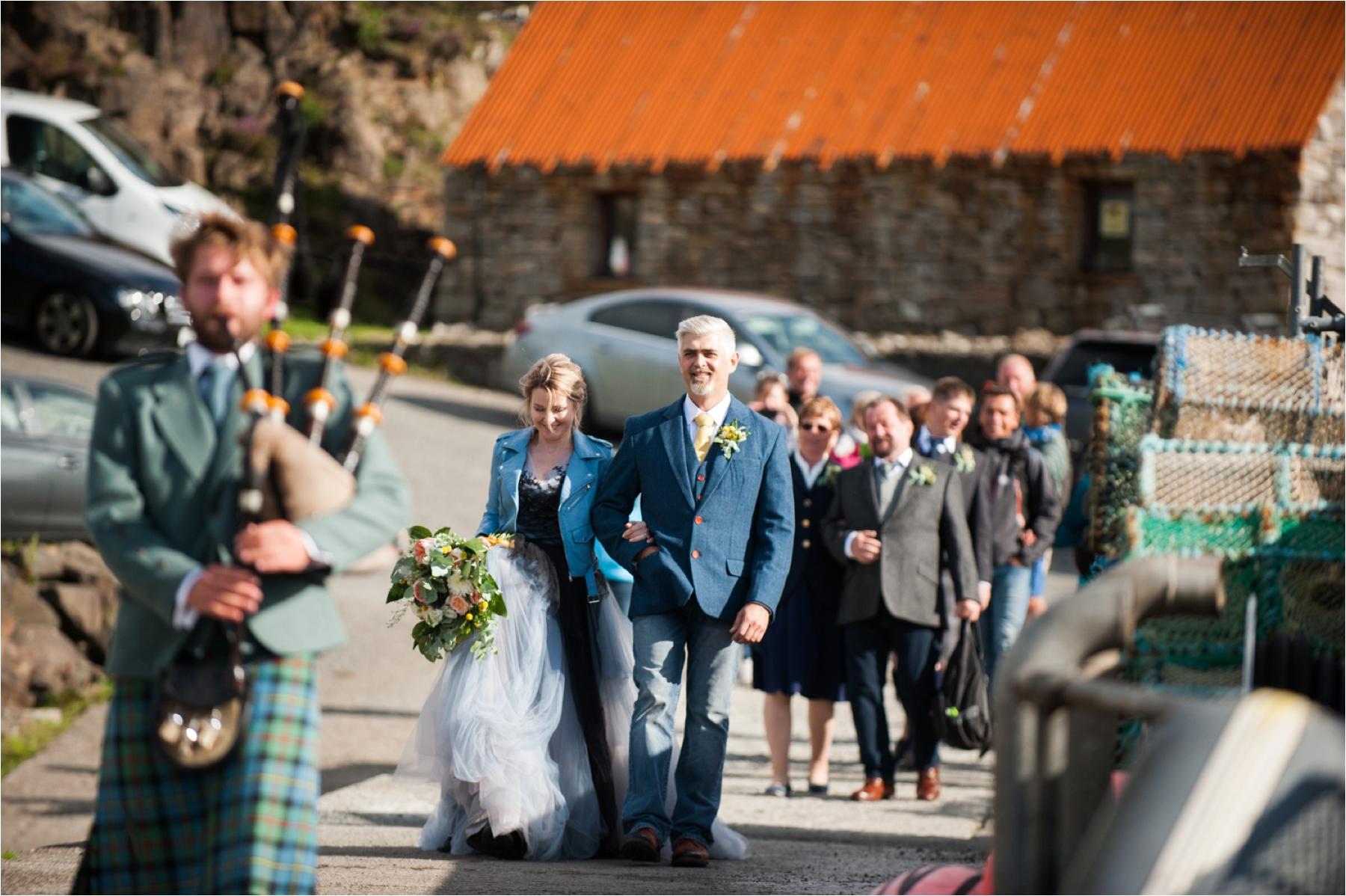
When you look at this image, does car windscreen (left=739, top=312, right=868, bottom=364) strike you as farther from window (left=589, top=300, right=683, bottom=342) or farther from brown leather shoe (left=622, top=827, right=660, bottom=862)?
brown leather shoe (left=622, top=827, right=660, bottom=862)

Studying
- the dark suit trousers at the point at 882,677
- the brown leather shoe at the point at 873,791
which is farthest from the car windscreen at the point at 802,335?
the brown leather shoe at the point at 873,791

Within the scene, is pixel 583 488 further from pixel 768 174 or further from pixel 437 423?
pixel 768 174

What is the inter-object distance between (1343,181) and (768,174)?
25.3 ft

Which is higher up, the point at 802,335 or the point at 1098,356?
the point at 802,335

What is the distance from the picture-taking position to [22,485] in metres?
14.0

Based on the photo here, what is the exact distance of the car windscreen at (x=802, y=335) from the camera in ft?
59.9

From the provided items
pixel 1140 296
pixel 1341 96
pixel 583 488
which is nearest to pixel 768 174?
pixel 1140 296

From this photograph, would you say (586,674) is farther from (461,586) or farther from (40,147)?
(40,147)

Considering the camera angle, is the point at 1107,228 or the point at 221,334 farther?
the point at 1107,228

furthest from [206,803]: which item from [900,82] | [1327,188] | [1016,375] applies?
[900,82]

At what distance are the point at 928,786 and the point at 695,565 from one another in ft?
8.82

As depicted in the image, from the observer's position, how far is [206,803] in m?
4.16

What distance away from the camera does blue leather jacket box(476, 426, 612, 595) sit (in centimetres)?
728

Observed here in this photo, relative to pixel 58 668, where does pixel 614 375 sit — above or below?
above
